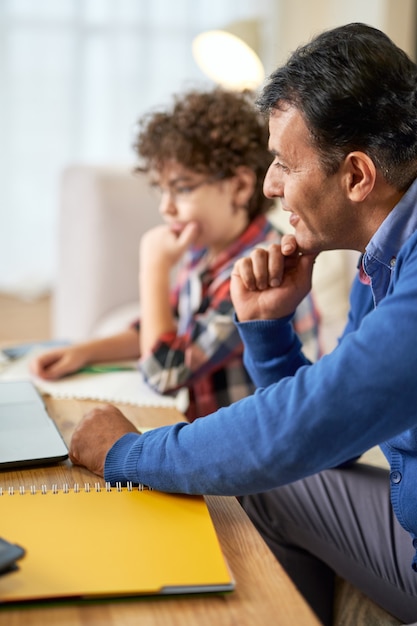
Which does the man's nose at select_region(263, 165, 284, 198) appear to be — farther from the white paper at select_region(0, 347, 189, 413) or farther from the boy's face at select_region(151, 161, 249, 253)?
the boy's face at select_region(151, 161, 249, 253)

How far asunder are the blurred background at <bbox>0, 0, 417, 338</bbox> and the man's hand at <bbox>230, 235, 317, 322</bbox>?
7.04 ft

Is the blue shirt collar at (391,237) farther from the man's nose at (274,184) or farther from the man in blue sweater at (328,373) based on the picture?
the man's nose at (274,184)

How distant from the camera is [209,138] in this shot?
1.72m

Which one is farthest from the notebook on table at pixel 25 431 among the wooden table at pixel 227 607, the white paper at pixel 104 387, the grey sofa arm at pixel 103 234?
the grey sofa arm at pixel 103 234

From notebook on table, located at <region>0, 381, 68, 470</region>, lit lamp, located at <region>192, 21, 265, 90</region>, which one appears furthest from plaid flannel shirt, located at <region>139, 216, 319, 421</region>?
lit lamp, located at <region>192, 21, 265, 90</region>

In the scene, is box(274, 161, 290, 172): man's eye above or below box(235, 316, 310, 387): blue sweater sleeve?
above

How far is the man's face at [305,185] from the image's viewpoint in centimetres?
94

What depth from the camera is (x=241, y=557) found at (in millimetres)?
743

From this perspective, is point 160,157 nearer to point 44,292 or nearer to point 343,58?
point 343,58

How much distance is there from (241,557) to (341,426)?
0.50ft

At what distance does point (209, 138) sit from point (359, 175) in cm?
83

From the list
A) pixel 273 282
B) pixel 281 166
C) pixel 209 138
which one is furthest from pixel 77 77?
pixel 281 166

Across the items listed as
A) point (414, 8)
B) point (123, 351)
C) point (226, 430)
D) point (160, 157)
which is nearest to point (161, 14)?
point (414, 8)

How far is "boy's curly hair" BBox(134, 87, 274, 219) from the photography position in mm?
1691
